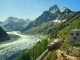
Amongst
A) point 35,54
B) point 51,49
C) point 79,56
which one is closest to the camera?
point 79,56

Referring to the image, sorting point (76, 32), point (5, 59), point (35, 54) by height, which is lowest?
point (5, 59)

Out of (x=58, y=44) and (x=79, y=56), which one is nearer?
(x=79, y=56)

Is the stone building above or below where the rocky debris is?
above

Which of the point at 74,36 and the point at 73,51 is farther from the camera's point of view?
the point at 74,36

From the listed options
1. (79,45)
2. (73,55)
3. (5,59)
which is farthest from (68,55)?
(5,59)

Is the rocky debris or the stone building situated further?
the stone building

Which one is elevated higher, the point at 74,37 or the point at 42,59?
the point at 74,37

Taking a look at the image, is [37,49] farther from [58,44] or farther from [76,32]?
[76,32]

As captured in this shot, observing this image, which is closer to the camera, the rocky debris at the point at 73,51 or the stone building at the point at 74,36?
the rocky debris at the point at 73,51

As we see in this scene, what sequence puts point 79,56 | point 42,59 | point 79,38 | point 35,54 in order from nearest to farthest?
point 79,56 → point 42,59 → point 79,38 → point 35,54

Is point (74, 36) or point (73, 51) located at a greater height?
point (74, 36)

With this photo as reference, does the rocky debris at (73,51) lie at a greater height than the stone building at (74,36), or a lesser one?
lesser
